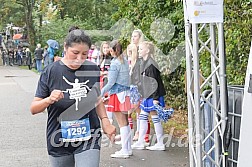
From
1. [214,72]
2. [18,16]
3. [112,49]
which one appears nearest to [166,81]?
[112,49]

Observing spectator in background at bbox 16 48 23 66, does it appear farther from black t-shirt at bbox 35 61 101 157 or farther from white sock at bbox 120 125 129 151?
black t-shirt at bbox 35 61 101 157

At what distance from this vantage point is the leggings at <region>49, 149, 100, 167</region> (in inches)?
183

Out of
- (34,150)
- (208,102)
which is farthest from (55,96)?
(34,150)

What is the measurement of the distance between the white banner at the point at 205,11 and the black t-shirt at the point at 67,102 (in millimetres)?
1107

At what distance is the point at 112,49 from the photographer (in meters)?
7.85

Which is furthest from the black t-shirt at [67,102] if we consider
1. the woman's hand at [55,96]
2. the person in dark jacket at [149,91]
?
the person in dark jacket at [149,91]

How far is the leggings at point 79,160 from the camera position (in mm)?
4637

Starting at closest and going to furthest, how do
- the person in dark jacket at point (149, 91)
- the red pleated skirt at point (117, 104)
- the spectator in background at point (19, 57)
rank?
the red pleated skirt at point (117, 104) → the person in dark jacket at point (149, 91) → the spectator in background at point (19, 57)

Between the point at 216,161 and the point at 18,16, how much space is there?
3684 cm

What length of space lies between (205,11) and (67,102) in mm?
1591

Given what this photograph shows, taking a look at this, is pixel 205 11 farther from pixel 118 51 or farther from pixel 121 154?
pixel 121 154

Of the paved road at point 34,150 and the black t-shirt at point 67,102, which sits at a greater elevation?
→ the black t-shirt at point 67,102

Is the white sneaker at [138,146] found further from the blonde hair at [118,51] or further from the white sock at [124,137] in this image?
the blonde hair at [118,51]

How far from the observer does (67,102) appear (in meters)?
4.65
